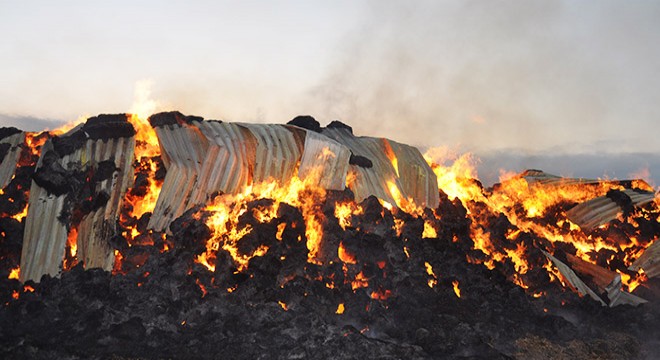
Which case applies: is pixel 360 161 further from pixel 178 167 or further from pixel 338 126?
pixel 178 167

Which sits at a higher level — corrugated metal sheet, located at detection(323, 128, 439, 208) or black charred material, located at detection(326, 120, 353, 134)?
black charred material, located at detection(326, 120, 353, 134)

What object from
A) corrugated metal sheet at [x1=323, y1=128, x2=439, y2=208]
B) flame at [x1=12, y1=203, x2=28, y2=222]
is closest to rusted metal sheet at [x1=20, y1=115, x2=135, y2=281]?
flame at [x1=12, y1=203, x2=28, y2=222]

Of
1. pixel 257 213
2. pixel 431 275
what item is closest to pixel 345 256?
pixel 431 275

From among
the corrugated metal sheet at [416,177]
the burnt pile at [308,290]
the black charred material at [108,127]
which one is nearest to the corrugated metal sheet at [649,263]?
the burnt pile at [308,290]

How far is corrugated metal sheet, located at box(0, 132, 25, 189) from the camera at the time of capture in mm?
14658

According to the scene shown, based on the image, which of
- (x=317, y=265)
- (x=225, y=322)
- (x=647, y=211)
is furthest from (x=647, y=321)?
(x=225, y=322)

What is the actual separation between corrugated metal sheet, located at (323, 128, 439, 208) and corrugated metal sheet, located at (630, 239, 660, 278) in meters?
6.89

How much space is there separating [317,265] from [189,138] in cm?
561

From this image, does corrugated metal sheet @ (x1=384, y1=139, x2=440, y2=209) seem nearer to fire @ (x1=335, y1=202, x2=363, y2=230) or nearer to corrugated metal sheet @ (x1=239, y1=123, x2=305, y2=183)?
fire @ (x1=335, y1=202, x2=363, y2=230)

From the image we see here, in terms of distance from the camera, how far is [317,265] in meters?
13.5

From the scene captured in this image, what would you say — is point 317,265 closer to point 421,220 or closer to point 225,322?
point 225,322

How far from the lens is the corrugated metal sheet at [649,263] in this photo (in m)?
16.9

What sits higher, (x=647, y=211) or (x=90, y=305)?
(x=647, y=211)

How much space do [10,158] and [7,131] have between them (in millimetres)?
1551
